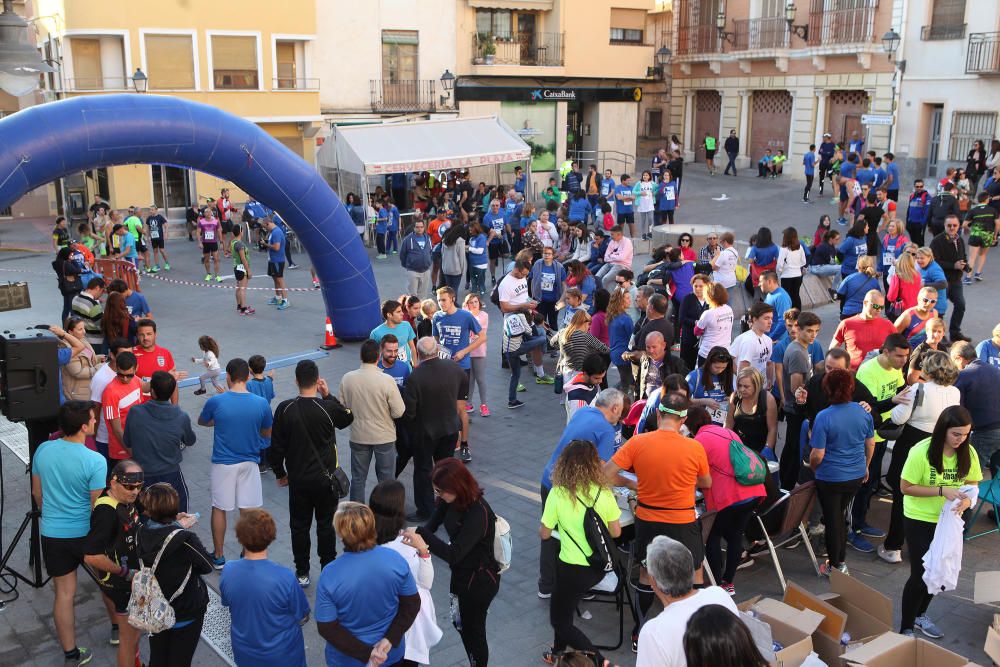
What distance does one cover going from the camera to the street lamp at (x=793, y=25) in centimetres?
2936

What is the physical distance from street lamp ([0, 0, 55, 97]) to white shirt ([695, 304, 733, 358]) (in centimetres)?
676

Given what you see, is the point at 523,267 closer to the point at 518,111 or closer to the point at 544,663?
the point at 544,663

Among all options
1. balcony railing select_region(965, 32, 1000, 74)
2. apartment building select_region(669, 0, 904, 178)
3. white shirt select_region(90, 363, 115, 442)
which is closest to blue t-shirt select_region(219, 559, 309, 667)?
white shirt select_region(90, 363, 115, 442)

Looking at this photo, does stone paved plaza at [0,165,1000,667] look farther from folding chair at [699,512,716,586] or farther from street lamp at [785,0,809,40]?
street lamp at [785,0,809,40]

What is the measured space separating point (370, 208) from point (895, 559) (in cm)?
1774

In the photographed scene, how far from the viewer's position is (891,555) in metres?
7.11

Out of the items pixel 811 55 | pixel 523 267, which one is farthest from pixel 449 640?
pixel 811 55

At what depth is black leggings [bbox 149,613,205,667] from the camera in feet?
16.6

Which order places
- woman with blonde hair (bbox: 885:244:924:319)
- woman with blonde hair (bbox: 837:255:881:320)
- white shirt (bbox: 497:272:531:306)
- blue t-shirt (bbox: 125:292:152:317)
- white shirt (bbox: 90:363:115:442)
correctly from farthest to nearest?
blue t-shirt (bbox: 125:292:152:317) → white shirt (bbox: 497:272:531:306) → woman with blonde hair (bbox: 837:255:881:320) → woman with blonde hair (bbox: 885:244:924:319) → white shirt (bbox: 90:363:115:442)

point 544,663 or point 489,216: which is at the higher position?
point 489,216

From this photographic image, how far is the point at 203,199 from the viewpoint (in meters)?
27.9

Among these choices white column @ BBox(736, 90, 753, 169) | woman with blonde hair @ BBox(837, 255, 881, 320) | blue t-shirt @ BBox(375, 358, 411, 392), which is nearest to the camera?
blue t-shirt @ BBox(375, 358, 411, 392)

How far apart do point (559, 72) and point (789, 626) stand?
1175 inches

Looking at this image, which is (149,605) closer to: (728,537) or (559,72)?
(728,537)
